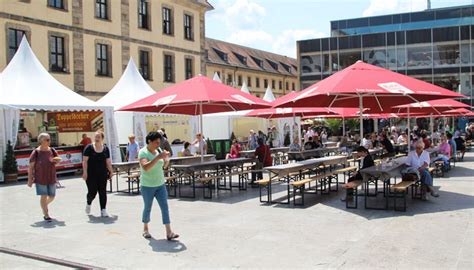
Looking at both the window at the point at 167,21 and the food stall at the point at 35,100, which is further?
the window at the point at 167,21

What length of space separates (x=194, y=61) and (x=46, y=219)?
1079 inches

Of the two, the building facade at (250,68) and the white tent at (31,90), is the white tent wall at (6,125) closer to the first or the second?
the white tent at (31,90)

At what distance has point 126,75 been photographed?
74.6 ft

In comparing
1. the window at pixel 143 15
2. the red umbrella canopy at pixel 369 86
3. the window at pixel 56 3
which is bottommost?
the red umbrella canopy at pixel 369 86

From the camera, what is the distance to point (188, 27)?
3494 centimetres

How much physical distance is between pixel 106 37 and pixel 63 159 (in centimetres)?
1195

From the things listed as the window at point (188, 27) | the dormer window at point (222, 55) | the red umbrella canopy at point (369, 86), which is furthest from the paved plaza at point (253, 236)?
the dormer window at point (222, 55)

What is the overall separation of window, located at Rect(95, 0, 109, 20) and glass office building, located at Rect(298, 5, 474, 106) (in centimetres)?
2423

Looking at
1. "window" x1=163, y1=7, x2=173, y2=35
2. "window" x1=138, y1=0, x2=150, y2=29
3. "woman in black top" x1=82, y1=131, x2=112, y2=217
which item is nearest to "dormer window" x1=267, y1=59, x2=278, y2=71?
"window" x1=163, y1=7, x2=173, y2=35

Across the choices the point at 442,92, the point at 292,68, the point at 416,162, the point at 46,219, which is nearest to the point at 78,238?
the point at 46,219

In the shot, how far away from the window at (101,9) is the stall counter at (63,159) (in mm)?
11603

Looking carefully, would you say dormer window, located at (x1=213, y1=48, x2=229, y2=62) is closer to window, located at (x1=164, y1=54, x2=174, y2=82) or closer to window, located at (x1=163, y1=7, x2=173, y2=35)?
window, located at (x1=163, y1=7, x2=173, y2=35)

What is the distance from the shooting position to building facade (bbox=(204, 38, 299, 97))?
2270 inches

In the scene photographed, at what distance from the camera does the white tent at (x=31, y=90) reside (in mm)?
16266
